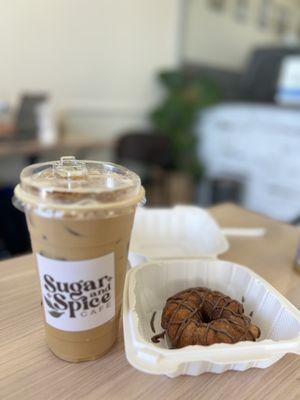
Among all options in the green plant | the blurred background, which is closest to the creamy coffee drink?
the blurred background

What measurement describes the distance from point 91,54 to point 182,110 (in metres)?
0.90

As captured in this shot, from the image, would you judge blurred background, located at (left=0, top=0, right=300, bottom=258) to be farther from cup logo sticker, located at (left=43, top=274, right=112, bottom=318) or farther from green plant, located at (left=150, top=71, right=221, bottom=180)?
cup logo sticker, located at (left=43, top=274, right=112, bottom=318)

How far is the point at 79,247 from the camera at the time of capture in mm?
340

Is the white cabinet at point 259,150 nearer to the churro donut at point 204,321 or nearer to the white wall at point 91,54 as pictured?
the white wall at point 91,54

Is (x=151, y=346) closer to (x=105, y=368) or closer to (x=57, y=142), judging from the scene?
(x=105, y=368)

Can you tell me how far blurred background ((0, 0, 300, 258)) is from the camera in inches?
80.8

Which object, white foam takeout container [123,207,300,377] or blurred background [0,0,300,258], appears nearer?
white foam takeout container [123,207,300,377]

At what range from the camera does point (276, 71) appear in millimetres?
2910

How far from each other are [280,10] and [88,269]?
14.6ft

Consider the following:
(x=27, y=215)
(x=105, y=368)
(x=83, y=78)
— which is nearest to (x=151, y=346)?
(x=105, y=368)

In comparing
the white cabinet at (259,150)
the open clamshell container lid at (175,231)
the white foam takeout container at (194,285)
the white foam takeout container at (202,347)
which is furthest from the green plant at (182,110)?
the white foam takeout container at (202,347)

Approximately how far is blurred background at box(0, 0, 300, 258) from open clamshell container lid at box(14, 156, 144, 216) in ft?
4.44

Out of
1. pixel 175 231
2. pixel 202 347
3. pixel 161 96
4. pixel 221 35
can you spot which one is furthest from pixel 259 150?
pixel 202 347

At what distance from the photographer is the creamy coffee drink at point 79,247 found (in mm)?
331
